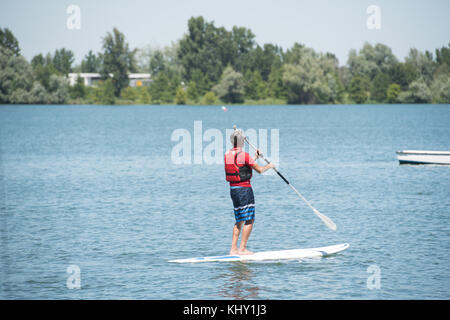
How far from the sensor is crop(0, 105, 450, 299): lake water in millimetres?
13039

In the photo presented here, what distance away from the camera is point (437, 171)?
33.5m

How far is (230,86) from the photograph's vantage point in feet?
498

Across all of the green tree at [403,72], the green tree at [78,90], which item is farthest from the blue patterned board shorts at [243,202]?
the green tree at [78,90]

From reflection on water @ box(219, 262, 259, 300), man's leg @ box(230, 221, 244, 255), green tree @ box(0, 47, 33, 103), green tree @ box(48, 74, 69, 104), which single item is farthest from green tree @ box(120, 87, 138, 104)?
reflection on water @ box(219, 262, 259, 300)

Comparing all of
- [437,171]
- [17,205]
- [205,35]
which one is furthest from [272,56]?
→ [17,205]

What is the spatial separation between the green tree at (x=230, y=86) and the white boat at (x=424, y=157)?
4576 inches

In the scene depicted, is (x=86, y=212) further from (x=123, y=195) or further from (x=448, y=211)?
(x=448, y=211)

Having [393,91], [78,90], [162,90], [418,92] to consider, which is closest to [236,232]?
[418,92]

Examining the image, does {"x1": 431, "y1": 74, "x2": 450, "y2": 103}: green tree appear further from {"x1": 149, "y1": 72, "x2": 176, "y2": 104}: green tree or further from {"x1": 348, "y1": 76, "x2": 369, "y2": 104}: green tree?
{"x1": 149, "y1": 72, "x2": 176, "y2": 104}: green tree

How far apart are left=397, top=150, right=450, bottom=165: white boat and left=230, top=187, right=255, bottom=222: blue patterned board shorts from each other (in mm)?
23699

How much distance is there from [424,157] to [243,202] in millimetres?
24142
